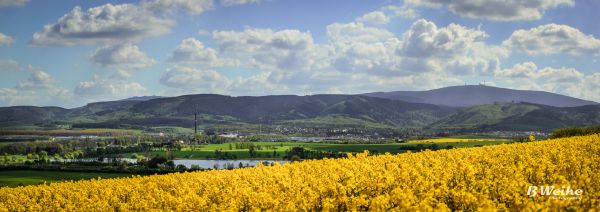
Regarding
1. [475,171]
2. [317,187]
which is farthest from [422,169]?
[317,187]

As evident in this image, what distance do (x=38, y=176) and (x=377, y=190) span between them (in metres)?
113

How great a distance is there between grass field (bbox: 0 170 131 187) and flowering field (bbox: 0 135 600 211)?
8482 cm

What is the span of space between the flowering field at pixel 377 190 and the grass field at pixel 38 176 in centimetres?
8482

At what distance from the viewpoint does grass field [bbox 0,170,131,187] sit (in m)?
101

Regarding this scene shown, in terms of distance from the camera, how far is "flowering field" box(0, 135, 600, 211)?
500 inches

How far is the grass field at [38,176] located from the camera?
101 metres

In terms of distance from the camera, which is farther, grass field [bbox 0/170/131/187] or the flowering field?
grass field [bbox 0/170/131/187]

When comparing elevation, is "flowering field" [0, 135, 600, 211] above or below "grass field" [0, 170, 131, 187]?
above

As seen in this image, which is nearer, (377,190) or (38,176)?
(377,190)

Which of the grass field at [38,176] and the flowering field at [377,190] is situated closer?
the flowering field at [377,190]

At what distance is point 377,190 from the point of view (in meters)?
16.3

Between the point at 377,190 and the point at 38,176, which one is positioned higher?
the point at 377,190

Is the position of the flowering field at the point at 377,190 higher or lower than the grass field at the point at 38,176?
higher

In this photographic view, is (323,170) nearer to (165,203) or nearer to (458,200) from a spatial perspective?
(165,203)
